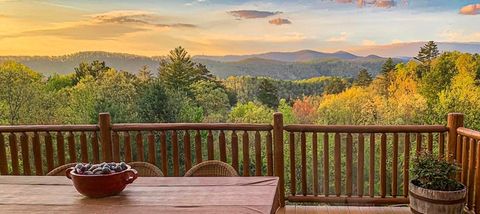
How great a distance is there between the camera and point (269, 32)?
254 inches

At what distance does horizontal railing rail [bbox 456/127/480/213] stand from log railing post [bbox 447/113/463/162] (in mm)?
31

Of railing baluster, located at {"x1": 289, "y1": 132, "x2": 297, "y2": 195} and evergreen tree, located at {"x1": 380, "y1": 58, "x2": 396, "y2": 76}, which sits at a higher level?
evergreen tree, located at {"x1": 380, "y1": 58, "x2": 396, "y2": 76}

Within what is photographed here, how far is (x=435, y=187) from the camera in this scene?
10.1ft

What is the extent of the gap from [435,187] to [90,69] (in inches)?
217

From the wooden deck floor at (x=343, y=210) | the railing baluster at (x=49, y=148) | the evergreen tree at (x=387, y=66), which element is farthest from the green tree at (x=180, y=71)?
the wooden deck floor at (x=343, y=210)

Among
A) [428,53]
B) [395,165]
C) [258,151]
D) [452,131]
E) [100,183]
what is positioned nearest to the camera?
[100,183]

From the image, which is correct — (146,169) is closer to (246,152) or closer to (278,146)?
(246,152)

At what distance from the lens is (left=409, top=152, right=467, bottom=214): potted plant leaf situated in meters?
2.98

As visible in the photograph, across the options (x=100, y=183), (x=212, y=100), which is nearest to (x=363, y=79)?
(x=212, y=100)

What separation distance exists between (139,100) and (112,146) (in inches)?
141

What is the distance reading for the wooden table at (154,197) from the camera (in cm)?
175

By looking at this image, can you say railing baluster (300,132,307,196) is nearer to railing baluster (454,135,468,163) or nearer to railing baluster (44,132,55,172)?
railing baluster (454,135,468,163)

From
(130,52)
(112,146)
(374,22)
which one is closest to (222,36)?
(130,52)

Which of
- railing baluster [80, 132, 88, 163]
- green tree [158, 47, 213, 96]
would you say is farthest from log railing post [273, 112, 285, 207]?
green tree [158, 47, 213, 96]
